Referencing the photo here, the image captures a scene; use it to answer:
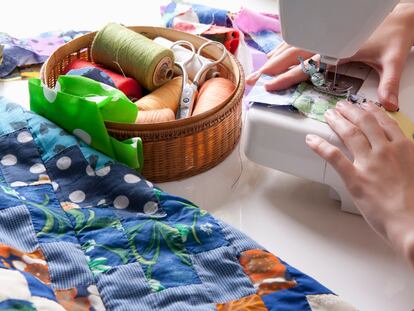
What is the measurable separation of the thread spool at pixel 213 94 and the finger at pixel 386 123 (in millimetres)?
255

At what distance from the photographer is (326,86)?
106 cm

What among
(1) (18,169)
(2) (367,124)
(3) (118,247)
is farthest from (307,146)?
(1) (18,169)

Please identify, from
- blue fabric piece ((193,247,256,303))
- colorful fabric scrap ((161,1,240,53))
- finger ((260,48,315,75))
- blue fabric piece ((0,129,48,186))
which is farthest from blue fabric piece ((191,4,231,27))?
blue fabric piece ((193,247,256,303))

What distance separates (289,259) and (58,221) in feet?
1.10

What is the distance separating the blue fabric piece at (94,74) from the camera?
46.3 inches

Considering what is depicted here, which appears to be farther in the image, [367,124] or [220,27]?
[220,27]

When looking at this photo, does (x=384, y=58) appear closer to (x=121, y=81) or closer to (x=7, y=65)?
(x=121, y=81)

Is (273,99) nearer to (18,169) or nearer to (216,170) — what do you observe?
(216,170)

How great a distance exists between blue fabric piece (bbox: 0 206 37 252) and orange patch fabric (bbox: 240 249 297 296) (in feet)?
0.92

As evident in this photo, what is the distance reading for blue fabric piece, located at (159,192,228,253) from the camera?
2.95 feet

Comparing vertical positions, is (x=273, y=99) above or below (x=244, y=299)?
above

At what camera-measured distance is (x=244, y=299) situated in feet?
2.71

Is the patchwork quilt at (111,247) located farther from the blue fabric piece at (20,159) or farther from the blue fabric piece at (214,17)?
the blue fabric piece at (214,17)

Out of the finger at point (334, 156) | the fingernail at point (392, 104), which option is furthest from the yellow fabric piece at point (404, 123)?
the finger at point (334, 156)
